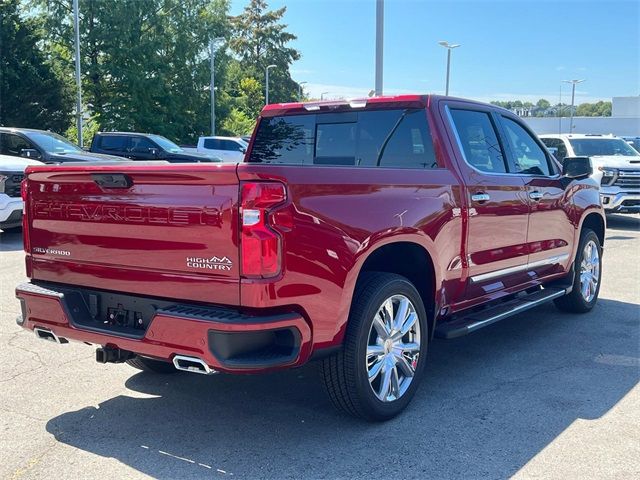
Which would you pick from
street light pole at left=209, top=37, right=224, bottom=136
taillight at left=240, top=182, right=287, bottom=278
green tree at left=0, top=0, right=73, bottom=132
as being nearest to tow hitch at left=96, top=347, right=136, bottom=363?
taillight at left=240, top=182, right=287, bottom=278

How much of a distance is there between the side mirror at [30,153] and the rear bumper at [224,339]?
10.4 meters

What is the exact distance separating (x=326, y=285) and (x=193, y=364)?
79 cm

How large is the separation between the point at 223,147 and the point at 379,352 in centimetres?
2366

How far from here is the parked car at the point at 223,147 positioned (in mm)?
26281

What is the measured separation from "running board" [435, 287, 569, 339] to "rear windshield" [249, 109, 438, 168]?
3.68ft

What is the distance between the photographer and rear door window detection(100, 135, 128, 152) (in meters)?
21.6

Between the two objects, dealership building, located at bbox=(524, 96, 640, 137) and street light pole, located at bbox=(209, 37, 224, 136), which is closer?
street light pole, located at bbox=(209, 37, 224, 136)

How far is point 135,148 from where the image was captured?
2164cm

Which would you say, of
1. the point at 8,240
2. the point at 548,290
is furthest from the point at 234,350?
the point at 8,240

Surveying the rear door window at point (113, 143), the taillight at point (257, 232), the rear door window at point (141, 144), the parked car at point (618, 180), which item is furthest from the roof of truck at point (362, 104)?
the rear door window at point (113, 143)

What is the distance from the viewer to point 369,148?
16.1 ft

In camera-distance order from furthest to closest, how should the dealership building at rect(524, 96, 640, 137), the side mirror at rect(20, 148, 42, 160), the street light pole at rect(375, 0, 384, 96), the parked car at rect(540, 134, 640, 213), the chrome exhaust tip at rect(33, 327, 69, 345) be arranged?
the dealership building at rect(524, 96, 640, 137)
the parked car at rect(540, 134, 640, 213)
the street light pole at rect(375, 0, 384, 96)
the side mirror at rect(20, 148, 42, 160)
the chrome exhaust tip at rect(33, 327, 69, 345)

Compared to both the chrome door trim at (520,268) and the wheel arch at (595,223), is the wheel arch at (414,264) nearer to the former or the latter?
the chrome door trim at (520,268)

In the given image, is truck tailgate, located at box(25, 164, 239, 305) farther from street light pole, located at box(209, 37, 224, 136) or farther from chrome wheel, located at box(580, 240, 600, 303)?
street light pole, located at box(209, 37, 224, 136)
